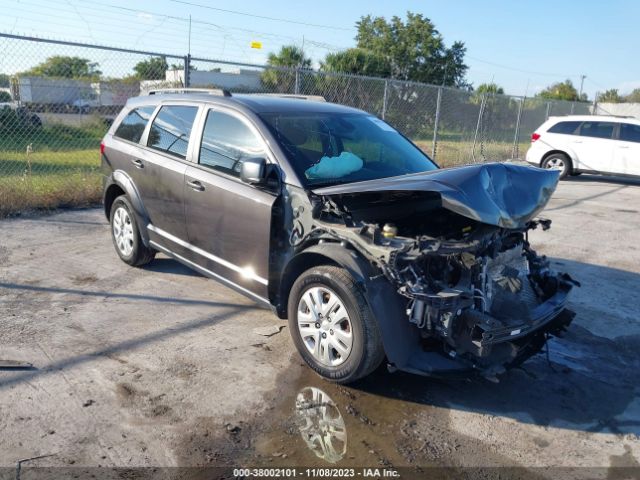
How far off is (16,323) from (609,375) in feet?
15.2

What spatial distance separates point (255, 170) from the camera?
3.81 m

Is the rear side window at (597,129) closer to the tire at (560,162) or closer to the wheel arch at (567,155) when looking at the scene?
the wheel arch at (567,155)

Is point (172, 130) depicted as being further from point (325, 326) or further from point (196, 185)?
point (325, 326)

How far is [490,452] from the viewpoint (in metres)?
3.13

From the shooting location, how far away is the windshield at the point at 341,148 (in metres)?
4.16

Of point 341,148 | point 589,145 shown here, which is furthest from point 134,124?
point 589,145

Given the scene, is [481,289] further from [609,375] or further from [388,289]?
[609,375]

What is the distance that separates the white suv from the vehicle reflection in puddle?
1194 cm

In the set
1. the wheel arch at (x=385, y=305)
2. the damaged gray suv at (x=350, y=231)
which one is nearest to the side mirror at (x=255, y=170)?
the damaged gray suv at (x=350, y=231)

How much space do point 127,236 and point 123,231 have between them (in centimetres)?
10

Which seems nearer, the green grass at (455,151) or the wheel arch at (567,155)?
the wheel arch at (567,155)

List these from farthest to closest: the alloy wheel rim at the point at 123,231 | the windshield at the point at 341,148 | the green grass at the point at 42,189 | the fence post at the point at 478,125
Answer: the fence post at the point at 478,125 < the green grass at the point at 42,189 < the alloy wheel rim at the point at 123,231 < the windshield at the point at 341,148

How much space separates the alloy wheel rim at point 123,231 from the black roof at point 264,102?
4.02 feet

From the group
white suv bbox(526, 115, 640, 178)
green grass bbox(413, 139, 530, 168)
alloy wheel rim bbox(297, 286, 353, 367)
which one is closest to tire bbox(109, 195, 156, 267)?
alloy wheel rim bbox(297, 286, 353, 367)
